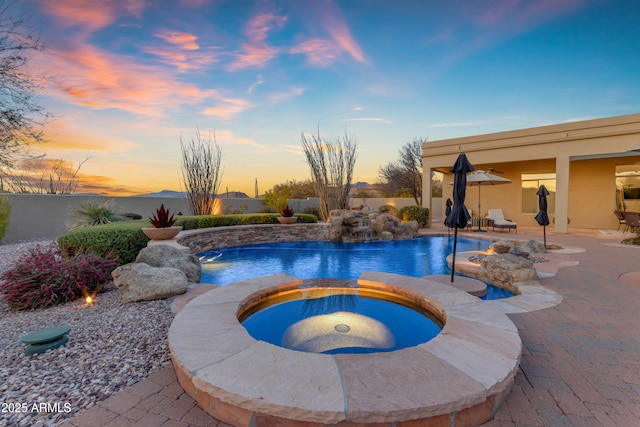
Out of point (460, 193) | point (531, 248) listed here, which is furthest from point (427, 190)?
point (460, 193)

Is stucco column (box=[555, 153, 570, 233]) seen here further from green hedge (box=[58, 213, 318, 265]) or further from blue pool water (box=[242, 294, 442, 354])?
green hedge (box=[58, 213, 318, 265])

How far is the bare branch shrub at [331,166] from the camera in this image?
512 inches

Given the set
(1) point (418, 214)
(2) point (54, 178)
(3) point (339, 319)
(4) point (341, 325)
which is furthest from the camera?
(1) point (418, 214)

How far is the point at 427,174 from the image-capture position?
43.8 ft

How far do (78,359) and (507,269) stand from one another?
562 cm

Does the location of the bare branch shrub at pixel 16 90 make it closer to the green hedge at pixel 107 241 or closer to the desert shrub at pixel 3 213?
the desert shrub at pixel 3 213

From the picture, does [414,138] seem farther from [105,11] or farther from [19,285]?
[19,285]

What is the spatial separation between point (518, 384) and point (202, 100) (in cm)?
1077

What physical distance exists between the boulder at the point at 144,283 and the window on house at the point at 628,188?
16.4 m

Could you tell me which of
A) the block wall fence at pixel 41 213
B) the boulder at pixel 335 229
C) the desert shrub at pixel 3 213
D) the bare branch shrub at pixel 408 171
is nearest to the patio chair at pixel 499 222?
the boulder at pixel 335 229

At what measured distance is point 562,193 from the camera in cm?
1034

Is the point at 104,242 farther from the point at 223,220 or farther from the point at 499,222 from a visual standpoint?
the point at 499,222

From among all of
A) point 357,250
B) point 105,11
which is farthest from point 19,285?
point 357,250

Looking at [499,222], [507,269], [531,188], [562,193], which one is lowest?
[507,269]
